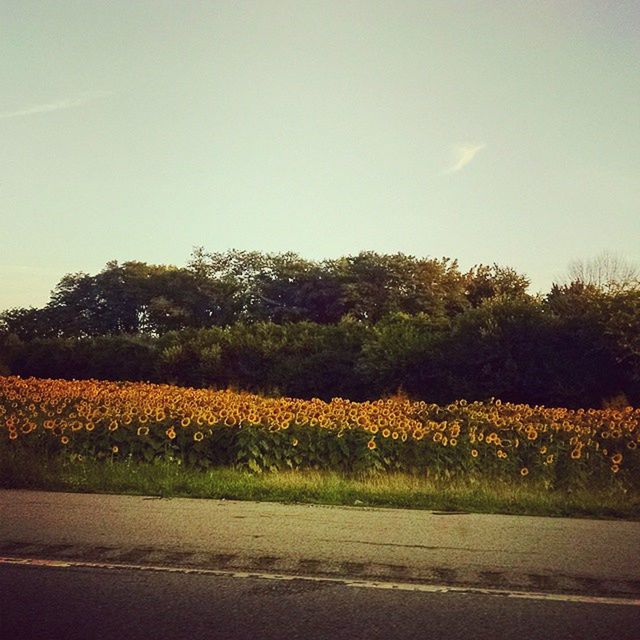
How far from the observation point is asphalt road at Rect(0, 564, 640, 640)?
4734 mm

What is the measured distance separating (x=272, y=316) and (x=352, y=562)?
59502 mm

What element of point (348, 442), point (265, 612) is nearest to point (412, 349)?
point (348, 442)

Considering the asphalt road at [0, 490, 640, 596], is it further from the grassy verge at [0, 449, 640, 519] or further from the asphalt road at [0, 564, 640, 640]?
the grassy verge at [0, 449, 640, 519]

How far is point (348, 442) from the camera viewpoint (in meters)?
11.2

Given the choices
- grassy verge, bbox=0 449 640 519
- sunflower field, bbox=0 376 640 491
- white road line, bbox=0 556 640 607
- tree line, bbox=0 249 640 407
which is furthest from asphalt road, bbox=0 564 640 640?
tree line, bbox=0 249 640 407

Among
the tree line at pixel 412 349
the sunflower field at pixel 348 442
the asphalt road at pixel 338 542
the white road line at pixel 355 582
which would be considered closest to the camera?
the white road line at pixel 355 582

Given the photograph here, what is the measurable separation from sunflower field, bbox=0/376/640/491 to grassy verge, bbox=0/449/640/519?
280mm

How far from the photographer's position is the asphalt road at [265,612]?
186 inches

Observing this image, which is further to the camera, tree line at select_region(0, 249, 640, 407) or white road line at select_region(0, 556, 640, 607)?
tree line at select_region(0, 249, 640, 407)

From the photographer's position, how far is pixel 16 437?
11445mm

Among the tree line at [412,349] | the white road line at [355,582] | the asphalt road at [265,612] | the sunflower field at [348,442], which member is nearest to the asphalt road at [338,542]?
the white road line at [355,582]

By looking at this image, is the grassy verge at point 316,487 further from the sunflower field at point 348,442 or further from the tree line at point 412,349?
the tree line at point 412,349

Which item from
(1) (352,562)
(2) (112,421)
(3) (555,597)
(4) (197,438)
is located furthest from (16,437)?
(3) (555,597)

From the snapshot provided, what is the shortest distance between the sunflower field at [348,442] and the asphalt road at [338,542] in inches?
96.6
